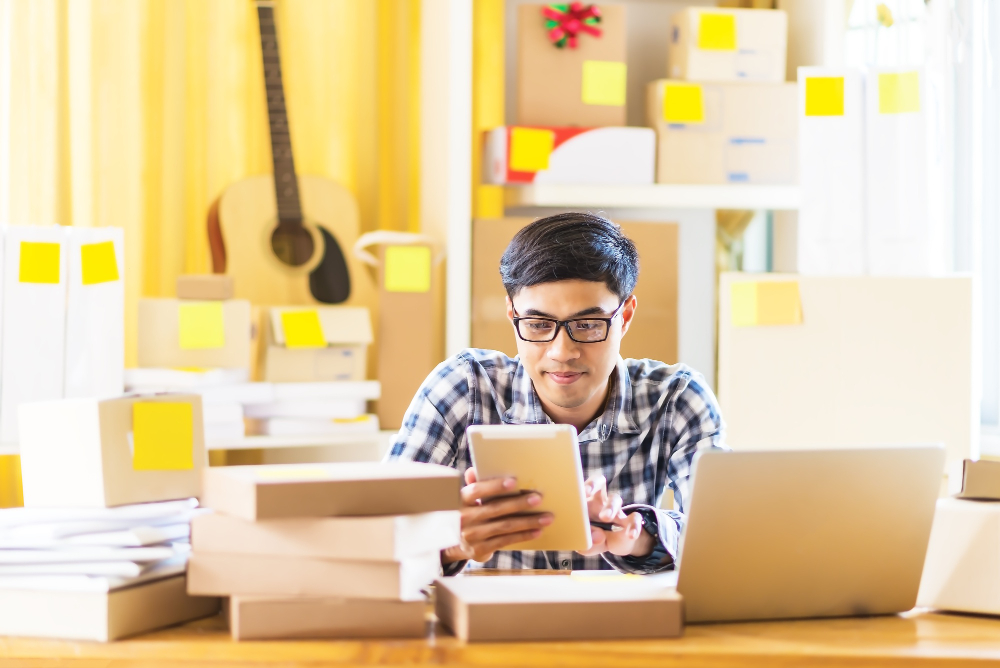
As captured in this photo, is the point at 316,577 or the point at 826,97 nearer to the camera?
the point at 316,577

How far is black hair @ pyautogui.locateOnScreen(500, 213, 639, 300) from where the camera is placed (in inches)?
61.0

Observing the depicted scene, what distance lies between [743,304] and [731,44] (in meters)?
0.81

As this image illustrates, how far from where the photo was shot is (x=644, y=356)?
8.27ft

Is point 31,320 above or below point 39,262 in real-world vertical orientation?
below

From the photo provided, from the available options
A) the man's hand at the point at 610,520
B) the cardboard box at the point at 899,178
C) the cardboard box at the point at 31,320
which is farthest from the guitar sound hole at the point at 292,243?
the man's hand at the point at 610,520

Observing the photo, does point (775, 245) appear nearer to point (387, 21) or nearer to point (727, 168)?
point (727, 168)

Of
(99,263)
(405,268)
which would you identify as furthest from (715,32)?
(99,263)

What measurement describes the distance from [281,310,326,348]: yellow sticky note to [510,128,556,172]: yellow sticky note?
0.59m

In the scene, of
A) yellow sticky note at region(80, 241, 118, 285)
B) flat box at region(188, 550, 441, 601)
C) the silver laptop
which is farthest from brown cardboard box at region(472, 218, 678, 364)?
flat box at region(188, 550, 441, 601)

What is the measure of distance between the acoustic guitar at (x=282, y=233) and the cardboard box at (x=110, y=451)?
59.9 inches

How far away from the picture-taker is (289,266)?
2709 millimetres

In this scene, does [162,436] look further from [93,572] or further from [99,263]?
[99,263]

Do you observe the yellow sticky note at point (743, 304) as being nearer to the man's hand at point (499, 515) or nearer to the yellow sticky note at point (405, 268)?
the yellow sticky note at point (405, 268)

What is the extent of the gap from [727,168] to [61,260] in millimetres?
1522
